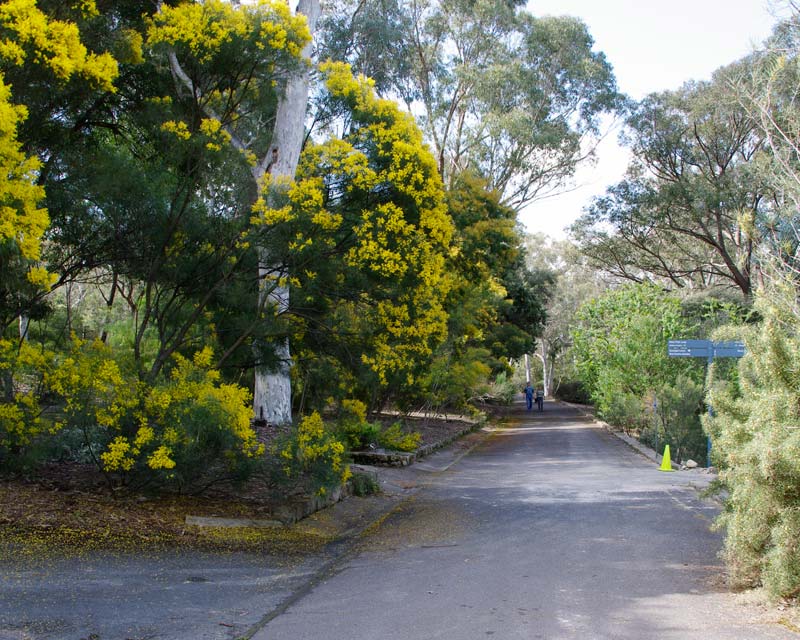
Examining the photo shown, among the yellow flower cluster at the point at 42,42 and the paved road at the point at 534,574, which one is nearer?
the paved road at the point at 534,574

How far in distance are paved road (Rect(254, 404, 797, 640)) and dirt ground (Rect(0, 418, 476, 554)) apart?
61.4 inches

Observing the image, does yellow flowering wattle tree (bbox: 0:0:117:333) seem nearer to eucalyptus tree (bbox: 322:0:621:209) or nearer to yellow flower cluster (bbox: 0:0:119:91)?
yellow flower cluster (bbox: 0:0:119:91)

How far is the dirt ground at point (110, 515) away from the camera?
8141 millimetres

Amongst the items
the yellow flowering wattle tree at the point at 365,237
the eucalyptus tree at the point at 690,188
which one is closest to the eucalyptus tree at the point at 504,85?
the eucalyptus tree at the point at 690,188

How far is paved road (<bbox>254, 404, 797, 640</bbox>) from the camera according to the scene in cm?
582

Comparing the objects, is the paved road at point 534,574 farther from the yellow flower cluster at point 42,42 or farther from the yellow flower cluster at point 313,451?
the yellow flower cluster at point 42,42

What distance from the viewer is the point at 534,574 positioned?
7508 mm

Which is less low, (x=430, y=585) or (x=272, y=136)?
(x=272, y=136)

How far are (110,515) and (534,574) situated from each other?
4.78 metres

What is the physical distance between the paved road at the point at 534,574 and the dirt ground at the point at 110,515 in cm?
156

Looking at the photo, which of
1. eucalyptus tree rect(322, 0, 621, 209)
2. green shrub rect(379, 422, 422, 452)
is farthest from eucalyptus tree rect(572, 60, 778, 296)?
green shrub rect(379, 422, 422, 452)

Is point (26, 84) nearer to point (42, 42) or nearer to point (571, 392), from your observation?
point (42, 42)

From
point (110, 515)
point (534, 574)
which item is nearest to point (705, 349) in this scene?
point (534, 574)

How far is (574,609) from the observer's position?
6.27m
